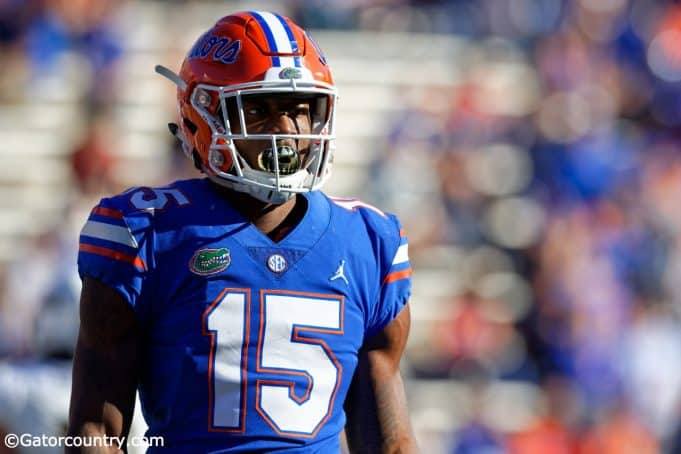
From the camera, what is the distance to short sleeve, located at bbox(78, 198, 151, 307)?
8.52 feet

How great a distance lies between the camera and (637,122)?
9.72 m

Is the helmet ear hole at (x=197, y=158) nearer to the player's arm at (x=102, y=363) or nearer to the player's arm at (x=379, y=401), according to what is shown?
the player's arm at (x=102, y=363)

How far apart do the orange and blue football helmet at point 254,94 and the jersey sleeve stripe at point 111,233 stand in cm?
25

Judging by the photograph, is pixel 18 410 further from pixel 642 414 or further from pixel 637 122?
pixel 637 122

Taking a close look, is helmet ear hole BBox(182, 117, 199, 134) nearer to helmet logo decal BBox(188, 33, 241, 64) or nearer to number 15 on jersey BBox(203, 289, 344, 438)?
helmet logo decal BBox(188, 33, 241, 64)

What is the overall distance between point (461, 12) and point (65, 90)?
10.6 ft

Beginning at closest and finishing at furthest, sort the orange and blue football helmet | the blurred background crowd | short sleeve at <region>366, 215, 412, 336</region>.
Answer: the orange and blue football helmet → short sleeve at <region>366, 215, 412, 336</region> → the blurred background crowd

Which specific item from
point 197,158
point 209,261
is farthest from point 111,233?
point 197,158

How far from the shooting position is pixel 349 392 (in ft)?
9.50

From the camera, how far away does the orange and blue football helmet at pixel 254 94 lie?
2.72m

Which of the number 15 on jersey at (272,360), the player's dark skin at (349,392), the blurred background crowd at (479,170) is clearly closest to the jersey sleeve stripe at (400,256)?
the player's dark skin at (349,392)

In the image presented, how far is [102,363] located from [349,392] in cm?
58

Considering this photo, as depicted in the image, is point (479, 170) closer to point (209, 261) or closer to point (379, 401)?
point (379, 401)

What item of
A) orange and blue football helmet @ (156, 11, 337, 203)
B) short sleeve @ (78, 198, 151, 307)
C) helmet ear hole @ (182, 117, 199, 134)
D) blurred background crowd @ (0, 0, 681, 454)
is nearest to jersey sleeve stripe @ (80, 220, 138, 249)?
short sleeve @ (78, 198, 151, 307)
